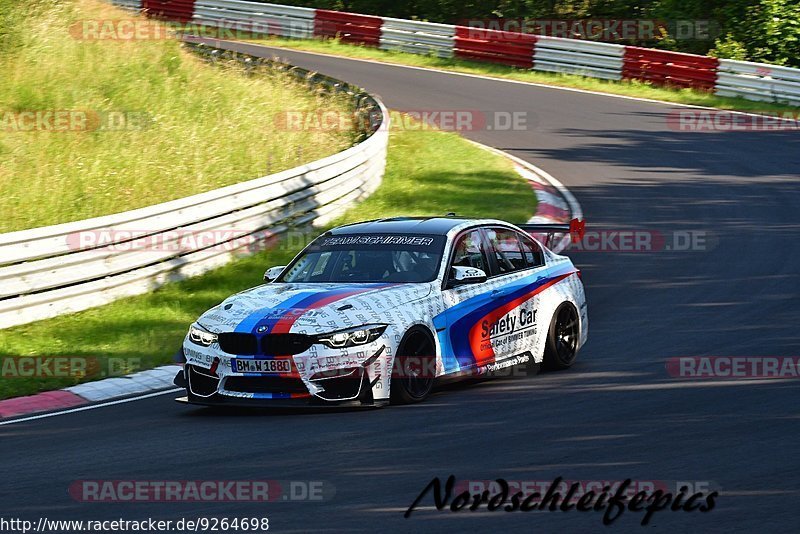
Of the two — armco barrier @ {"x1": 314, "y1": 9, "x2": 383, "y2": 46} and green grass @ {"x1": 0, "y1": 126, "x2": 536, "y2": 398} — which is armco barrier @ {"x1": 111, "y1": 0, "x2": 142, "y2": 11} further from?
green grass @ {"x1": 0, "y1": 126, "x2": 536, "y2": 398}

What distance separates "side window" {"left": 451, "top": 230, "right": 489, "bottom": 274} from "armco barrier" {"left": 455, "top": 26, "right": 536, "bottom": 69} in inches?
866

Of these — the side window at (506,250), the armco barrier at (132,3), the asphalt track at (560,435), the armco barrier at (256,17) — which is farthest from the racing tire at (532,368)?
the armco barrier at (132,3)

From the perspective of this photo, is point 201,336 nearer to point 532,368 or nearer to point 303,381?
point 303,381

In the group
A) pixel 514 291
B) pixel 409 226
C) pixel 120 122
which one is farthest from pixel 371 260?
A: pixel 120 122

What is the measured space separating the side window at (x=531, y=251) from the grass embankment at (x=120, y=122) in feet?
22.8

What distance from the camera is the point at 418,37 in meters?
34.0

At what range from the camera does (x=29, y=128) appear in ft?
62.4

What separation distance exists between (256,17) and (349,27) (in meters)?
3.36

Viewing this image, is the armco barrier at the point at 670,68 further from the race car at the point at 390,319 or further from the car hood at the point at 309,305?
the car hood at the point at 309,305

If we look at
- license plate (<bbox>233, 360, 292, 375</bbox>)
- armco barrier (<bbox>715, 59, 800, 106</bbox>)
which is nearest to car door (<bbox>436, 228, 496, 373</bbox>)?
license plate (<bbox>233, 360, 292, 375</bbox>)

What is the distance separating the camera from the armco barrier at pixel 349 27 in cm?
3521

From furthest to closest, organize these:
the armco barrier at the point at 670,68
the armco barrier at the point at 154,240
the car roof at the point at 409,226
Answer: the armco barrier at the point at 670,68
the armco barrier at the point at 154,240
the car roof at the point at 409,226

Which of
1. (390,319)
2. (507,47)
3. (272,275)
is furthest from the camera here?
(507,47)

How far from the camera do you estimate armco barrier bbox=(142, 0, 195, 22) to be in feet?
126
